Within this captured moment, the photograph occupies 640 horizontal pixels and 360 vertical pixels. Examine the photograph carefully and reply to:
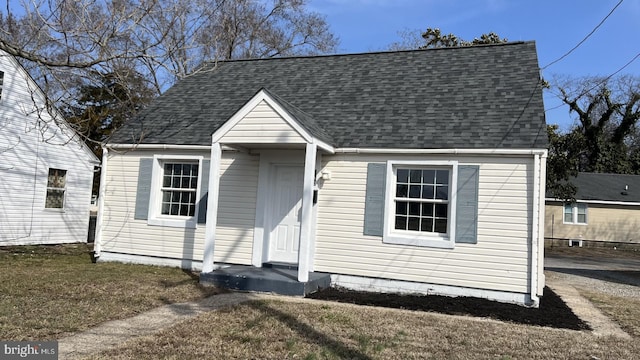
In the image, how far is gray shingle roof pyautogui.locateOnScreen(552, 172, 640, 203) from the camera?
27578mm

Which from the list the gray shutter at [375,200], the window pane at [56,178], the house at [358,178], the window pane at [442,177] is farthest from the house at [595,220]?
the window pane at [56,178]

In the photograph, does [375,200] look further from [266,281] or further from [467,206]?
[266,281]

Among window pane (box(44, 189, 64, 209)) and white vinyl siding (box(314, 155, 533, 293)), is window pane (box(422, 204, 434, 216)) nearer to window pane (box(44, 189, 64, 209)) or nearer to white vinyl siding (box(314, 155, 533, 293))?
white vinyl siding (box(314, 155, 533, 293))

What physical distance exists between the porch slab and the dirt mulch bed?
23 cm

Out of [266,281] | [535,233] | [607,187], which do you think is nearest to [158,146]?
[266,281]

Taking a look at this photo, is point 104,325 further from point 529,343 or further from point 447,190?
point 447,190

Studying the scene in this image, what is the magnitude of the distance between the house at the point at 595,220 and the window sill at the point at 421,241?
70.1 ft

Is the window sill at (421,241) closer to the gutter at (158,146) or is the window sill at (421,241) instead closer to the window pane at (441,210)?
the window pane at (441,210)

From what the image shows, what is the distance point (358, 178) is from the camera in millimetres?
9469

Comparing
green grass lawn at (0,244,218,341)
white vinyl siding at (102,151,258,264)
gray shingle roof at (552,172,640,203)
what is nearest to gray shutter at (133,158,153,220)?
white vinyl siding at (102,151,258,264)

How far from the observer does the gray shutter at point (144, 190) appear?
10.9 meters

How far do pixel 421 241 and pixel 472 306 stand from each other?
4.98ft

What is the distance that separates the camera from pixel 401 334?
19.7 feet

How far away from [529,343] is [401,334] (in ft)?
5.15
